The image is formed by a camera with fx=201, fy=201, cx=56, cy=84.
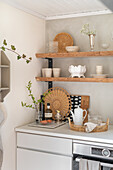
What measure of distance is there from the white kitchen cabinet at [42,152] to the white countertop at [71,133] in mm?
47

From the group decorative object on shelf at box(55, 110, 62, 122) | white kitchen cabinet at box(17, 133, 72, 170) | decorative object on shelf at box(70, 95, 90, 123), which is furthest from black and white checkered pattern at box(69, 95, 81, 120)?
white kitchen cabinet at box(17, 133, 72, 170)

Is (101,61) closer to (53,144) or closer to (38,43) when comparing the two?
(38,43)

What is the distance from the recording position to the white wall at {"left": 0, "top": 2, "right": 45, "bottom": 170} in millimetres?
2219

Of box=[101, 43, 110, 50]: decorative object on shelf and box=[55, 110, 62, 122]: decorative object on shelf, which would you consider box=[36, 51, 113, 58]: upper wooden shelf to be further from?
box=[55, 110, 62, 122]: decorative object on shelf

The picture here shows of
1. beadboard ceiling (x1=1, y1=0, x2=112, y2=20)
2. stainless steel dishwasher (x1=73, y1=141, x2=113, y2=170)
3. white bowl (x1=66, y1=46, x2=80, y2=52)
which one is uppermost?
beadboard ceiling (x1=1, y1=0, x2=112, y2=20)

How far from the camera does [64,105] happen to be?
276 cm

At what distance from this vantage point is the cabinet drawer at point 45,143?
2.11 m

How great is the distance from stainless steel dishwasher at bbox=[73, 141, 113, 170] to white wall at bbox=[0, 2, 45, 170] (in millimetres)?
759

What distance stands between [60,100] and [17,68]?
0.78 metres

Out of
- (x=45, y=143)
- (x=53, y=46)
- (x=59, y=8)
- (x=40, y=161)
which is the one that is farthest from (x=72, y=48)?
(x=40, y=161)

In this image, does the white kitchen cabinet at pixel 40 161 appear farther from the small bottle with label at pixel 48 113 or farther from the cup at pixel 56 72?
→ the cup at pixel 56 72

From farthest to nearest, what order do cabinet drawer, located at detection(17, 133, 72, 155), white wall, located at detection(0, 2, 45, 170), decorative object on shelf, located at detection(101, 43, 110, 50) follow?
decorative object on shelf, located at detection(101, 43, 110, 50) → white wall, located at detection(0, 2, 45, 170) → cabinet drawer, located at detection(17, 133, 72, 155)

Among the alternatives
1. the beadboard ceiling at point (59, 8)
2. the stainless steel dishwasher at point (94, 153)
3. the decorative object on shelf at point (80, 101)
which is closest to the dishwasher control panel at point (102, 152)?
the stainless steel dishwasher at point (94, 153)

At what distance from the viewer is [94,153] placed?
1.98 meters
